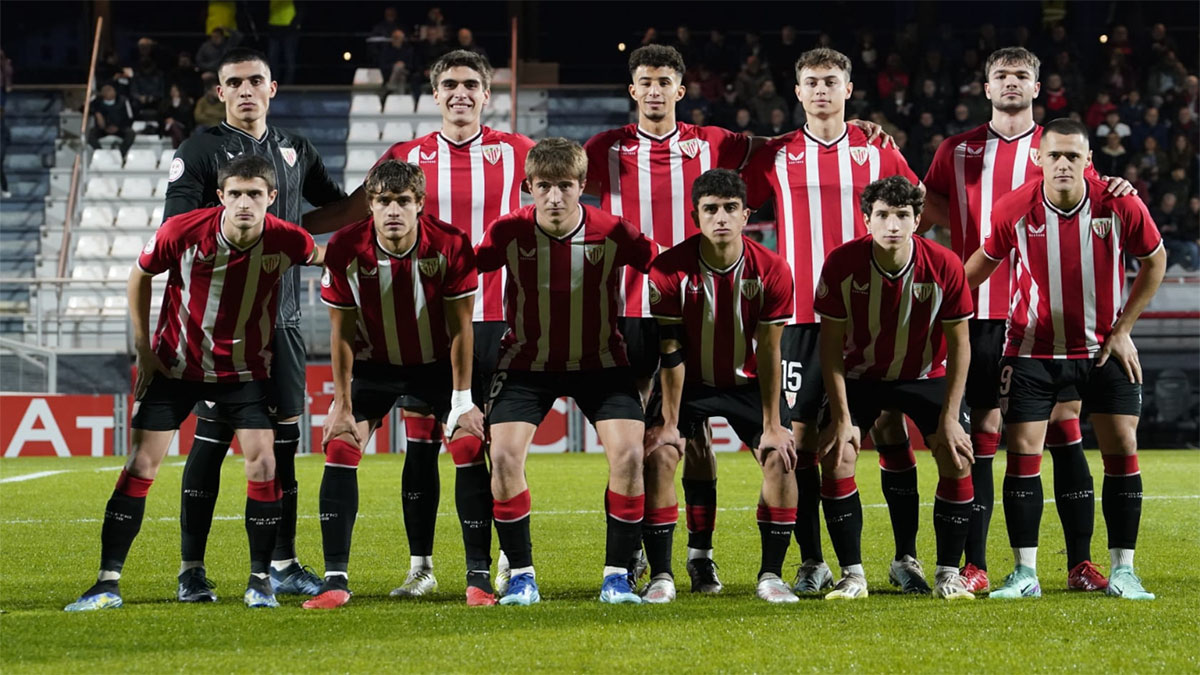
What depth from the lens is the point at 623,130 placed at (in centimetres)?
604

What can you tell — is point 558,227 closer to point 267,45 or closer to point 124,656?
point 124,656

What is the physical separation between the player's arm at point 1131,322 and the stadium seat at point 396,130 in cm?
1569

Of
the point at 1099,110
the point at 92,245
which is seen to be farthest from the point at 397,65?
the point at 1099,110

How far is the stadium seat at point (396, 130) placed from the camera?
803 inches

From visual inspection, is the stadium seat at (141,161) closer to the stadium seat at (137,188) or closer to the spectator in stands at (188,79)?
the stadium seat at (137,188)

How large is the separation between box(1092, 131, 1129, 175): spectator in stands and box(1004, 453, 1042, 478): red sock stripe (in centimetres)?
1344

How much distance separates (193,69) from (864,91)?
889cm

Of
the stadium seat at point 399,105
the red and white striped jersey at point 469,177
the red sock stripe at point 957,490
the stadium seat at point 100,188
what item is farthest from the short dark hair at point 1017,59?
the stadium seat at point 100,188

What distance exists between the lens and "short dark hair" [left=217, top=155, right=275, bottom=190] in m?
5.25

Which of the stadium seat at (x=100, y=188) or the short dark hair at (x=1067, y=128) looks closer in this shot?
the short dark hair at (x=1067, y=128)

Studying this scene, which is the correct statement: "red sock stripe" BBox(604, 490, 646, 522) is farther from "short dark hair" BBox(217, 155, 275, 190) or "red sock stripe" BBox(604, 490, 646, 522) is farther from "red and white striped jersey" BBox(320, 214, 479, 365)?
"short dark hair" BBox(217, 155, 275, 190)

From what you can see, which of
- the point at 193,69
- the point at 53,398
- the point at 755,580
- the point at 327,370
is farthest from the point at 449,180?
the point at 193,69

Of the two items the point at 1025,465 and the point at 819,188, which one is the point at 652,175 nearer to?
the point at 819,188

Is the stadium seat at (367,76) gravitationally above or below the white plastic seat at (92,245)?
above
